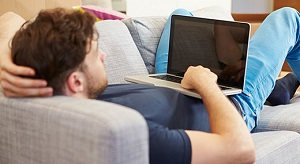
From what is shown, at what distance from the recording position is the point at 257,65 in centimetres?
182

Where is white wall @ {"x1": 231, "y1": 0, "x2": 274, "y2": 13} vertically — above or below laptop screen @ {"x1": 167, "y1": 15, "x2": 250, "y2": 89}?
below

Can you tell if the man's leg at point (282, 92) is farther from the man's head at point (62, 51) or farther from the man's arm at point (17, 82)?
the man's arm at point (17, 82)

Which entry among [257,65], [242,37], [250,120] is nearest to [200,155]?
[242,37]

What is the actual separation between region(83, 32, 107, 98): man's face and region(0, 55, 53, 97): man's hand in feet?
0.34

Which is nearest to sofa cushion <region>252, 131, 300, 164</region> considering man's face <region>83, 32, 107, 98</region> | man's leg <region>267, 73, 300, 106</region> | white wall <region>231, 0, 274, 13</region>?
man's leg <region>267, 73, 300, 106</region>

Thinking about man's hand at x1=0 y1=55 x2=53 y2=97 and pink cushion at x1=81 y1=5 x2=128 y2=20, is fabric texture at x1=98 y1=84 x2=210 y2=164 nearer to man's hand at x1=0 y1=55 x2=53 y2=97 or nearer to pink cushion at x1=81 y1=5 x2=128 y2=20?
man's hand at x1=0 y1=55 x2=53 y2=97

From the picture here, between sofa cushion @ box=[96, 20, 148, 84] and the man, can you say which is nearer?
the man

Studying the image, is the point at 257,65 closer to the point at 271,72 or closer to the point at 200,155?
the point at 271,72

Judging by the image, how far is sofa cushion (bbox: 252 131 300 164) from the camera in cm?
148

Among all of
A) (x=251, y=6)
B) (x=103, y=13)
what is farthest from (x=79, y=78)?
(x=251, y=6)

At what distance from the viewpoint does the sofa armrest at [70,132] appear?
0.87m

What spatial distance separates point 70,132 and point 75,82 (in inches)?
7.4

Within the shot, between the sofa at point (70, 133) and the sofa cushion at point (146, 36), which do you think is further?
the sofa cushion at point (146, 36)

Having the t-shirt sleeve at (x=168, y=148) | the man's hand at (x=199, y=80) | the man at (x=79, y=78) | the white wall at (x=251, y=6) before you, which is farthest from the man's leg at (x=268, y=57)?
the white wall at (x=251, y=6)
